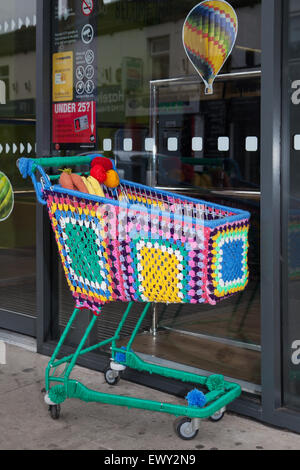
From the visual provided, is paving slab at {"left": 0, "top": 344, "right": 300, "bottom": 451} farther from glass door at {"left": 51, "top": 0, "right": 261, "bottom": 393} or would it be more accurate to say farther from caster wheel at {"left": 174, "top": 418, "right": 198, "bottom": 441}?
glass door at {"left": 51, "top": 0, "right": 261, "bottom": 393}

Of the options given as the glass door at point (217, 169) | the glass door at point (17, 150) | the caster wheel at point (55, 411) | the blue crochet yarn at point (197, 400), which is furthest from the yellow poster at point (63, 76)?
the blue crochet yarn at point (197, 400)

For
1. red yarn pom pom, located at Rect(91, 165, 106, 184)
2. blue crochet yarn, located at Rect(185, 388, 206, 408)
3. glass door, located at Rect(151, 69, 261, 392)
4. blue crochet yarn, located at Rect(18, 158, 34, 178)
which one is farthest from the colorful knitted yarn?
glass door, located at Rect(151, 69, 261, 392)

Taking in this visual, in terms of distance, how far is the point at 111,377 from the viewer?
409 centimetres

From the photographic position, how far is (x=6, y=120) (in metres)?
5.42

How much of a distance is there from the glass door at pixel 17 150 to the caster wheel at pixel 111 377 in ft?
3.45

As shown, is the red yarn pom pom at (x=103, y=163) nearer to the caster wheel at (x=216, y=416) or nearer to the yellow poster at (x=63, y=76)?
the yellow poster at (x=63, y=76)

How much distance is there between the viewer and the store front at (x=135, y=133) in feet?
15.0

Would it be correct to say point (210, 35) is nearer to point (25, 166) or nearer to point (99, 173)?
point (99, 173)

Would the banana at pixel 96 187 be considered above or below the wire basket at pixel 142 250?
above

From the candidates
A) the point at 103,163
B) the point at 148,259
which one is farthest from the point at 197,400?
the point at 103,163

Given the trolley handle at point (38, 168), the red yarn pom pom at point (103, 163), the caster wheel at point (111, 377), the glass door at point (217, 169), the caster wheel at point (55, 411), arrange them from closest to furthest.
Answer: the trolley handle at point (38, 168), the caster wheel at point (55, 411), the red yarn pom pom at point (103, 163), the caster wheel at point (111, 377), the glass door at point (217, 169)

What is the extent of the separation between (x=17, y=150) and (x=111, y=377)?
202 centimetres

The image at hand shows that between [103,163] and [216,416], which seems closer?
[216,416]

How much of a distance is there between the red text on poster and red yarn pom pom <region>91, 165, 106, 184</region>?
1.06 metres
